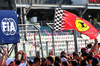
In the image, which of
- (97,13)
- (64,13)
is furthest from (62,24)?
(97,13)

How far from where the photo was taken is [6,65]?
5.42 meters

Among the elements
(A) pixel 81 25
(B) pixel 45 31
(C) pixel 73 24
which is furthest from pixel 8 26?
(B) pixel 45 31

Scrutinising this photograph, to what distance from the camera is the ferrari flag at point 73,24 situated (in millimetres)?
7242

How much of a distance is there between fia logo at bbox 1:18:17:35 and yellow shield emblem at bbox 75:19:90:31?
217cm

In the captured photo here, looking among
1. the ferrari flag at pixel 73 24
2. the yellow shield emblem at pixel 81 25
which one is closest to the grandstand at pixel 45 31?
the ferrari flag at pixel 73 24

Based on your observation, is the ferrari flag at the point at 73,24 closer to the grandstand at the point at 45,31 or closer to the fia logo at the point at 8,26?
the grandstand at the point at 45,31

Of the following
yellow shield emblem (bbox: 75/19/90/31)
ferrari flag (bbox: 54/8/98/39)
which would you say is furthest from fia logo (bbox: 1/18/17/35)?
yellow shield emblem (bbox: 75/19/90/31)

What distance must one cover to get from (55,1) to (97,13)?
6962 millimetres

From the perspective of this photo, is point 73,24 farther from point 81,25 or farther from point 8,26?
point 8,26

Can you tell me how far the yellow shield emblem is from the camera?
7.33 meters

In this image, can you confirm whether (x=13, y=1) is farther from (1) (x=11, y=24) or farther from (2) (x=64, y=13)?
(2) (x=64, y=13)

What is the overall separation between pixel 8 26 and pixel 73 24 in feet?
7.22

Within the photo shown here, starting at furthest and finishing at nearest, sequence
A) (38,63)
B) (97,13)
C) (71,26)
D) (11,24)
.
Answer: (97,13) < (71,26) < (11,24) < (38,63)

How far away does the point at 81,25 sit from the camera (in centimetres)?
743
